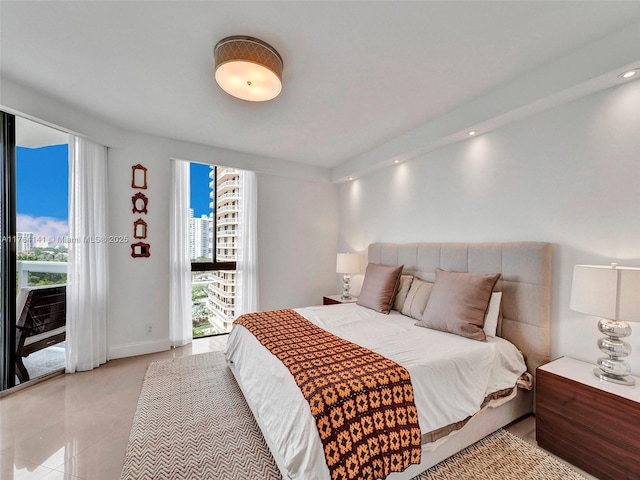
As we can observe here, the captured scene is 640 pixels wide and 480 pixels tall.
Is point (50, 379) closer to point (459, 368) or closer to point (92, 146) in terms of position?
point (92, 146)

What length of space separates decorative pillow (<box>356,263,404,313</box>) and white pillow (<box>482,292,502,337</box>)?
955mm

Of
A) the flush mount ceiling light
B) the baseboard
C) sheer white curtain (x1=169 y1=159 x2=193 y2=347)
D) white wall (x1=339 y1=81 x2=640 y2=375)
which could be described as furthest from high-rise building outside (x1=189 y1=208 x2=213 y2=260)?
white wall (x1=339 y1=81 x2=640 y2=375)

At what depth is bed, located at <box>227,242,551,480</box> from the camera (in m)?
1.44

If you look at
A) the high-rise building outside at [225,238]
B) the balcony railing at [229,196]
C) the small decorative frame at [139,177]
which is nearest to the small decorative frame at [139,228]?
the small decorative frame at [139,177]

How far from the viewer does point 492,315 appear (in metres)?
2.25

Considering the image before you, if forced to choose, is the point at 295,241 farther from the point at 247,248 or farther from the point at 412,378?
the point at 412,378

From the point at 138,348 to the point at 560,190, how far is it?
457 cm

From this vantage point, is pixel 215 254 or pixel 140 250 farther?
pixel 215 254

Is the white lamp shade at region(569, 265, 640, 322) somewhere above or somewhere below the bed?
above

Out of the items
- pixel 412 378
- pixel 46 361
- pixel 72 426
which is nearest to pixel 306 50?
pixel 412 378

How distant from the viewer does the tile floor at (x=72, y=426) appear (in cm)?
164

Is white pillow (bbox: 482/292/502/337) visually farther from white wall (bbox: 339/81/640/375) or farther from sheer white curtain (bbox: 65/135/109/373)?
sheer white curtain (bbox: 65/135/109/373)

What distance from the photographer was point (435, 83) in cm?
218

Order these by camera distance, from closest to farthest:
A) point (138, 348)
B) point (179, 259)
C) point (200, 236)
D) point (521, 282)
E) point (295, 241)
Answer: point (521, 282) → point (138, 348) → point (179, 259) → point (200, 236) → point (295, 241)
